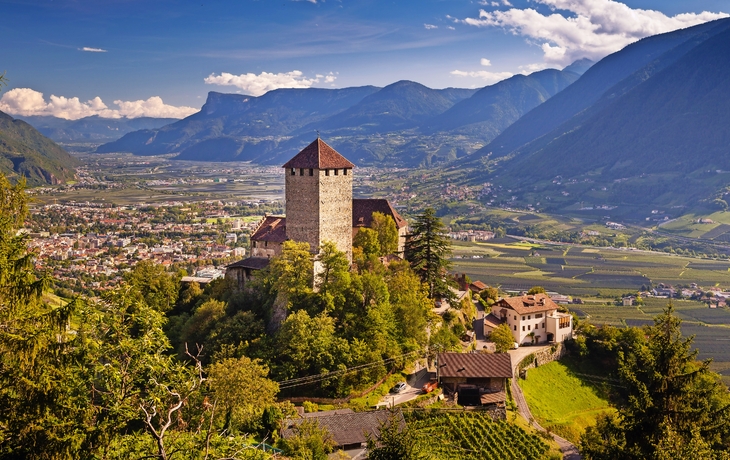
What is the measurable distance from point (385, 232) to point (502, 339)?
1143 cm

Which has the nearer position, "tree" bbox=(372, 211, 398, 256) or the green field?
"tree" bbox=(372, 211, 398, 256)

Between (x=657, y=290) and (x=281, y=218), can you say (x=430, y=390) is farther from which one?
(x=657, y=290)

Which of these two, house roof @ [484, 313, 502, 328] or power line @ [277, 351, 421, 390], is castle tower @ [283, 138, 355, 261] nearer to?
power line @ [277, 351, 421, 390]

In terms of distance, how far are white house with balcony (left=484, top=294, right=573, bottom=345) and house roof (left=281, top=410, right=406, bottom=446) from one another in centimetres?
1828

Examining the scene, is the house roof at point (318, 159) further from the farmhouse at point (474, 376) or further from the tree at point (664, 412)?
the tree at point (664, 412)

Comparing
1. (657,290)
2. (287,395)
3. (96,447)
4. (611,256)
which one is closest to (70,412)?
(96,447)

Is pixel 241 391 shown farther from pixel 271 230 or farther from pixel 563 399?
pixel 563 399

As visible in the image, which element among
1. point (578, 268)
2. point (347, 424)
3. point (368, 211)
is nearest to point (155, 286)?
point (368, 211)

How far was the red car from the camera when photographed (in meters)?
34.3

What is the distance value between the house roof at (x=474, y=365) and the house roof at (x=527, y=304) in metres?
9.24

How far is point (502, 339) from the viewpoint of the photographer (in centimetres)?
4269

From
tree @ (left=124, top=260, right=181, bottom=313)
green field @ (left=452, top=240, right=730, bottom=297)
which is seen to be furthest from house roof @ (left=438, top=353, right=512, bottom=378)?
green field @ (left=452, top=240, right=730, bottom=297)

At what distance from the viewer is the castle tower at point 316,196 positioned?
36875mm

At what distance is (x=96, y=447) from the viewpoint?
1205 cm
